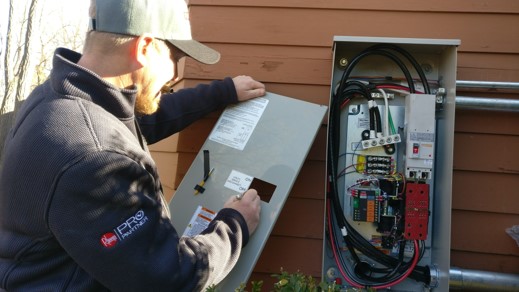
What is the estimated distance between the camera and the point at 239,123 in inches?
86.0

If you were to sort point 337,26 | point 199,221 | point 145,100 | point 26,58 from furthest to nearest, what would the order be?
point 26,58
point 337,26
point 199,221
point 145,100

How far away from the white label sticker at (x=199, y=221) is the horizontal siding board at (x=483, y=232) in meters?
1.38

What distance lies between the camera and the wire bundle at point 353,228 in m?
2.12

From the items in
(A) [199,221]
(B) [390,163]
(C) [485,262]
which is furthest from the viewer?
(C) [485,262]

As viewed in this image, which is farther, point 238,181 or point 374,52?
point 374,52

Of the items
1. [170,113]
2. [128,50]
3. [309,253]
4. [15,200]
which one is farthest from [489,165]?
[15,200]

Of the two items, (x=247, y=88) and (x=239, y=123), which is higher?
(x=247, y=88)

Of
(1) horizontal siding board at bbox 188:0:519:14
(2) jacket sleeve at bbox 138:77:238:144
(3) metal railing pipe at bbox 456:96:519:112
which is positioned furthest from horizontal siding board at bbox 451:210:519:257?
(2) jacket sleeve at bbox 138:77:238:144

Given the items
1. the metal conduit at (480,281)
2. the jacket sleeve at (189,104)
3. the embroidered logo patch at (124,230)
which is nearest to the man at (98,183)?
the embroidered logo patch at (124,230)

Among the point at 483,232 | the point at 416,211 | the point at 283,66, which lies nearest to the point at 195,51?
the point at 283,66

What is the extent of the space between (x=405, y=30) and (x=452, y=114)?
62 cm

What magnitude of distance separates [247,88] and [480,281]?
1.60m

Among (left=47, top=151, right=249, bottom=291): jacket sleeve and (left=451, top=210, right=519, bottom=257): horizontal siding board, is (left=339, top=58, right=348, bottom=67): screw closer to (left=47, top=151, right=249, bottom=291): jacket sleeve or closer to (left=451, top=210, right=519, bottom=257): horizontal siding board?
(left=451, top=210, right=519, bottom=257): horizontal siding board

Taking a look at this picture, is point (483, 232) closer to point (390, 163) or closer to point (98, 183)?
point (390, 163)
